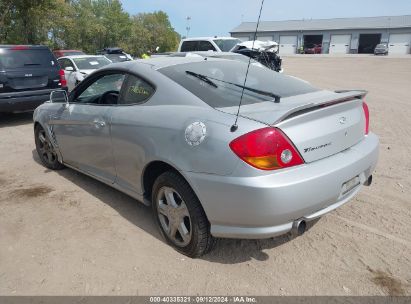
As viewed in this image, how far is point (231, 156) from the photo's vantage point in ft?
8.49

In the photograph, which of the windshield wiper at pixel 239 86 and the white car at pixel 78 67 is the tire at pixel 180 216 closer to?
the windshield wiper at pixel 239 86

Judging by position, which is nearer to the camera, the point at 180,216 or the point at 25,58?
the point at 180,216

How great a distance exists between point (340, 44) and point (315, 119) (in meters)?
69.2

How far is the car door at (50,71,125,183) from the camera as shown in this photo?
3824 mm

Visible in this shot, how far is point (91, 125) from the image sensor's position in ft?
13.0

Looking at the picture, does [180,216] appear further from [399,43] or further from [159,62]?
[399,43]

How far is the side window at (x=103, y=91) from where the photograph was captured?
3871mm

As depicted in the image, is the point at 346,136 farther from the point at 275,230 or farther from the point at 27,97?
the point at 27,97

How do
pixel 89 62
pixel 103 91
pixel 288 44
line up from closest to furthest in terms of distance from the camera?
pixel 103 91, pixel 89 62, pixel 288 44

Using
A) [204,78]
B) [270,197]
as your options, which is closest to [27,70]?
[204,78]

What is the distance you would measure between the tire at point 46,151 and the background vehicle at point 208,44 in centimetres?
976

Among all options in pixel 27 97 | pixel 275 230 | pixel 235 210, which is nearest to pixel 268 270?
pixel 275 230

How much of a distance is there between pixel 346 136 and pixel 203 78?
1301mm

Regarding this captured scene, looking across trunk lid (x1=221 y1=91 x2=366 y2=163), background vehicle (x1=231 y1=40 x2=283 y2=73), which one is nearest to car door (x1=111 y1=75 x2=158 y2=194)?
trunk lid (x1=221 y1=91 x2=366 y2=163)
